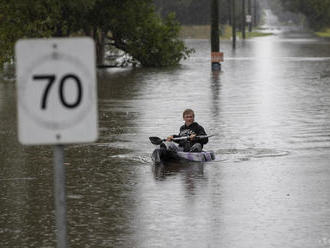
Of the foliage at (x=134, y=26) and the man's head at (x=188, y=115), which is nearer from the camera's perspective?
the man's head at (x=188, y=115)

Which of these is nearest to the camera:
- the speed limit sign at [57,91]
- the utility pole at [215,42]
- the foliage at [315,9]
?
the speed limit sign at [57,91]

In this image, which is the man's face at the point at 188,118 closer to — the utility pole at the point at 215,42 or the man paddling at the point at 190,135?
the man paddling at the point at 190,135

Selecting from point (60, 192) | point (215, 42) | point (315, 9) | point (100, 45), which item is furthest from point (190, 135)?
point (315, 9)

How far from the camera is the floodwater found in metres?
8.91

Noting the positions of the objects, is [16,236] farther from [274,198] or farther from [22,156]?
[22,156]

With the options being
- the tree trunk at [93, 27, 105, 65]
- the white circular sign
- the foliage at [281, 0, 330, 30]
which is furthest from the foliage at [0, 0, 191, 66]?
the foliage at [281, 0, 330, 30]

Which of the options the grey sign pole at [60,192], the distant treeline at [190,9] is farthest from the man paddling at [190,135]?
the distant treeline at [190,9]

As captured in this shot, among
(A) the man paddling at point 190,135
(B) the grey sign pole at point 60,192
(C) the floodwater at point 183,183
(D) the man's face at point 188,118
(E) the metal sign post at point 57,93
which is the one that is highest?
(E) the metal sign post at point 57,93

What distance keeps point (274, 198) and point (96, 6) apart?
1307 inches

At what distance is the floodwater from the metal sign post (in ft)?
11.3

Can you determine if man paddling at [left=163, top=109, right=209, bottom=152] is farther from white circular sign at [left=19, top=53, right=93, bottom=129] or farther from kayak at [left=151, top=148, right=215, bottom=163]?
white circular sign at [left=19, top=53, right=93, bottom=129]

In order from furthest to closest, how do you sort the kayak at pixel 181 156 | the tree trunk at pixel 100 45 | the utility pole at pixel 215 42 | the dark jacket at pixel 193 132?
the tree trunk at pixel 100 45
the utility pole at pixel 215 42
the dark jacket at pixel 193 132
the kayak at pixel 181 156

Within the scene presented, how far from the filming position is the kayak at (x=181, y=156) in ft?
45.2

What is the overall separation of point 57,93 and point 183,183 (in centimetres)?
695
